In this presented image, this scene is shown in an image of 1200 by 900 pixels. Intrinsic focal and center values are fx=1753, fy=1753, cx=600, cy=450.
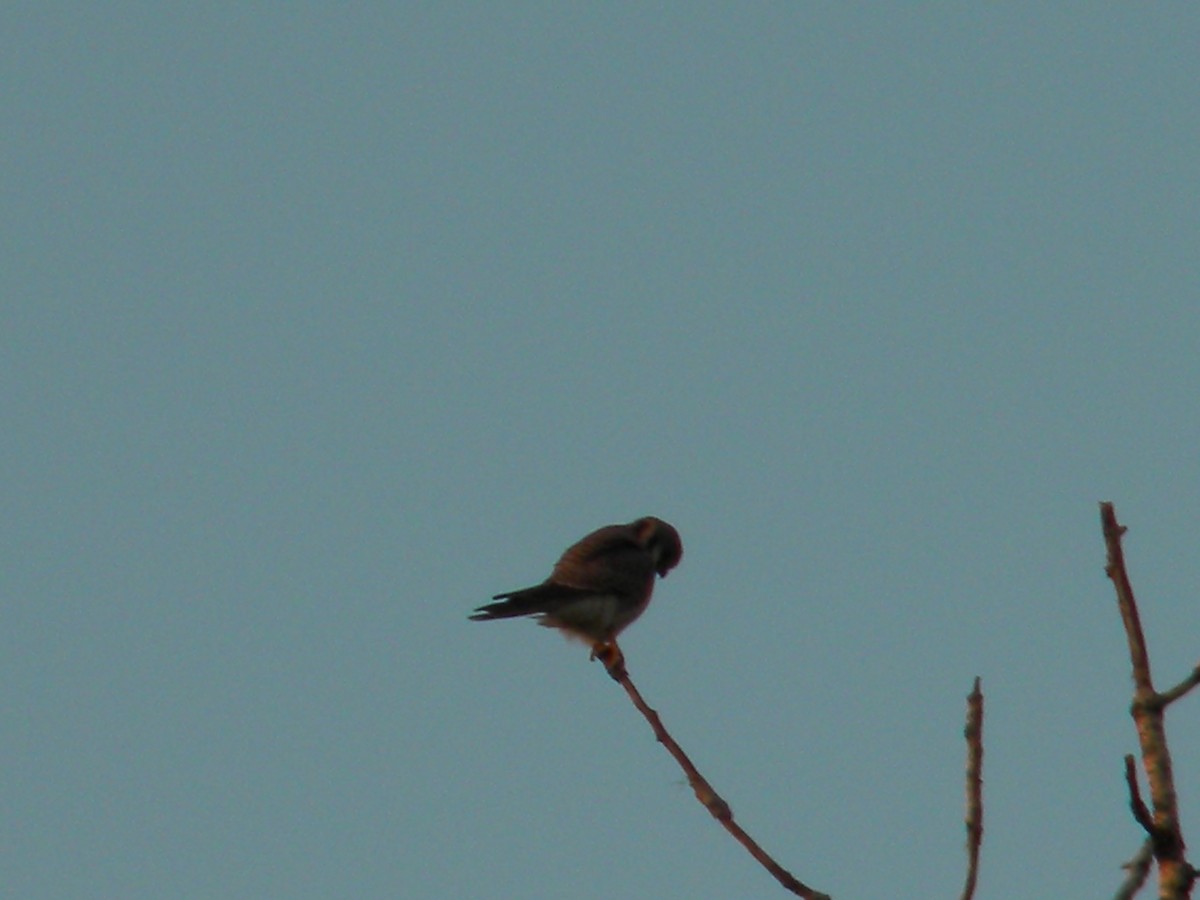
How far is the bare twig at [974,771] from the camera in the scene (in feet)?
7.77

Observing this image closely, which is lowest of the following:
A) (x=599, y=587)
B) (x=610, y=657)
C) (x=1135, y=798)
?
(x=1135, y=798)

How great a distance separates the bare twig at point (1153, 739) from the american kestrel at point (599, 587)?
5.53 meters

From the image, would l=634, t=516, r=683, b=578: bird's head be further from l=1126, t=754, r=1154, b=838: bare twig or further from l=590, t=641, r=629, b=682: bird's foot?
l=1126, t=754, r=1154, b=838: bare twig

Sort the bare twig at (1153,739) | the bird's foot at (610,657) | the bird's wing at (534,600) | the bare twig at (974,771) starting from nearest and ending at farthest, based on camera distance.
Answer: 1. the bare twig at (1153,739)
2. the bare twig at (974,771)
3. the bird's foot at (610,657)
4. the bird's wing at (534,600)

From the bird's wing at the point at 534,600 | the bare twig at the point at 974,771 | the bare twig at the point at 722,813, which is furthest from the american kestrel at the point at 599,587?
the bare twig at the point at 974,771

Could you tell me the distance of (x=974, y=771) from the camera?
7.95ft

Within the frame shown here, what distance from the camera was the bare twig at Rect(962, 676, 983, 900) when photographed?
237 centimetres

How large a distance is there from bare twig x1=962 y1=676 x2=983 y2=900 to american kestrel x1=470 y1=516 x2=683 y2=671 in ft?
17.1

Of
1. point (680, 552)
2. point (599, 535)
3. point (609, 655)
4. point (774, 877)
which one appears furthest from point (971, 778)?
point (680, 552)

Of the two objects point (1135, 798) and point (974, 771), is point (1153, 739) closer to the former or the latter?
point (1135, 798)

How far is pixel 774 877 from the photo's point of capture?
8.19 ft

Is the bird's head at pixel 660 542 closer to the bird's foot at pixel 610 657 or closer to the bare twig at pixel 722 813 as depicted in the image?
the bird's foot at pixel 610 657

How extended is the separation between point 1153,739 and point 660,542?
7.87m

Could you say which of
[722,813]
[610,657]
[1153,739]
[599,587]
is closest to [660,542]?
[599,587]
